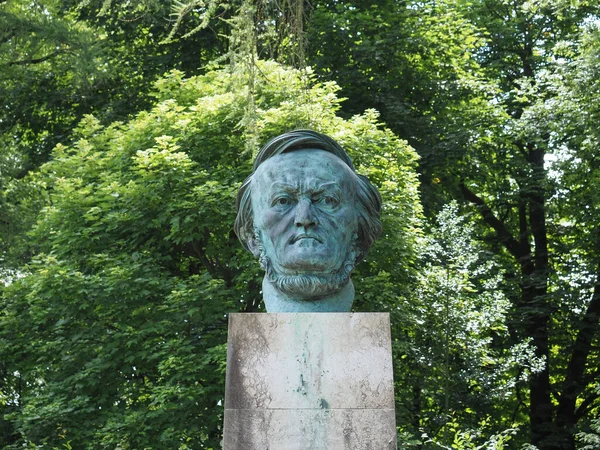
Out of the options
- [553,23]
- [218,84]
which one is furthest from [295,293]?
[553,23]

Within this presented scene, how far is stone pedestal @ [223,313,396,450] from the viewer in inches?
225

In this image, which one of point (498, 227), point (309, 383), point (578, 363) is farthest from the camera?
point (498, 227)

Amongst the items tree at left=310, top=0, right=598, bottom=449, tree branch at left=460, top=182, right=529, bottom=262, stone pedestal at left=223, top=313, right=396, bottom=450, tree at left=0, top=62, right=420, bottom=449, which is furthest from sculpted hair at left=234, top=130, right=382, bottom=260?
tree branch at left=460, top=182, right=529, bottom=262

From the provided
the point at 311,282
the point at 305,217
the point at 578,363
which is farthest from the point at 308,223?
the point at 578,363

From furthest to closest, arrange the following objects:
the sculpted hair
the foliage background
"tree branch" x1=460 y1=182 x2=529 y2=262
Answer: "tree branch" x1=460 y1=182 x2=529 y2=262, the foliage background, the sculpted hair

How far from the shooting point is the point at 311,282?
611cm

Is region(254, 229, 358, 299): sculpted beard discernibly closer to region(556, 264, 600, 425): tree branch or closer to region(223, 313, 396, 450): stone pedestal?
region(223, 313, 396, 450): stone pedestal

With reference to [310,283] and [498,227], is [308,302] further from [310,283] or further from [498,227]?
[498,227]

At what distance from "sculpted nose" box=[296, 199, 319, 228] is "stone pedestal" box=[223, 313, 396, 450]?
536mm

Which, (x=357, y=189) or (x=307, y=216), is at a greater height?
(x=357, y=189)

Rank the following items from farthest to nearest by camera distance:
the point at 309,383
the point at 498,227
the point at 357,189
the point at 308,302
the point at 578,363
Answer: the point at 498,227 < the point at 578,363 < the point at 357,189 < the point at 308,302 < the point at 309,383

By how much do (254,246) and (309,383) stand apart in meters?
1.08

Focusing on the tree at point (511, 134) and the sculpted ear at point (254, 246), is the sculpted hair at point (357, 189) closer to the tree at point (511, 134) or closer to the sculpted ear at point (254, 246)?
the sculpted ear at point (254, 246)

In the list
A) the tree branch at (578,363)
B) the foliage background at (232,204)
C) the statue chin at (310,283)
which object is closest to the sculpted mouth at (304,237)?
the statue chin at (310,283)
